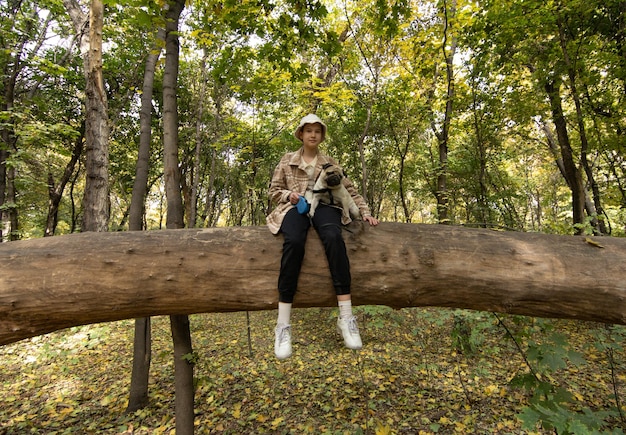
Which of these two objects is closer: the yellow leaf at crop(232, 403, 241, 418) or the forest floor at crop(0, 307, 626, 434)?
the forest floor at crop(0, 307, 626, 434)

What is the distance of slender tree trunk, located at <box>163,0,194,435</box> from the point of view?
306 cm

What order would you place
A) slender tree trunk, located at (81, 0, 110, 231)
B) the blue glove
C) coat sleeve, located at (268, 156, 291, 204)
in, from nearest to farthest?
the blue glove, coat sleeve, located at (268, 156, 291, 204), slender tree trunk, located at (81, 0, 110, 231)

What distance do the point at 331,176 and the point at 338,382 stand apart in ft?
14.0

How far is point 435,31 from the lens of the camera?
6242 millimetres

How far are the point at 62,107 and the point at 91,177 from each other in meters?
7.59

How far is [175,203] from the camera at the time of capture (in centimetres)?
323

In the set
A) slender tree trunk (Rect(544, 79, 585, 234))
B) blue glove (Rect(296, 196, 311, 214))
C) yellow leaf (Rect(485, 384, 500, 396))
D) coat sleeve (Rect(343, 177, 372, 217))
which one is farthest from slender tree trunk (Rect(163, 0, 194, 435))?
slender tree trunk (Rect(544, 79, 585, 234))

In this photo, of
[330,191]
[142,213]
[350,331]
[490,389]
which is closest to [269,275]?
[350,331]

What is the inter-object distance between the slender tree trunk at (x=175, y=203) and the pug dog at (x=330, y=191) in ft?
4.87

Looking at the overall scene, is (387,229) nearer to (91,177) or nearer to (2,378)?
(91,177)

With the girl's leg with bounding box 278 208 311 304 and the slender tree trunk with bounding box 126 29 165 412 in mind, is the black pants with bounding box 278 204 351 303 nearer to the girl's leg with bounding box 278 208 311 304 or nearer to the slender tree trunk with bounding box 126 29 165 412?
the girl's leg with bounding box 278 208 311 304

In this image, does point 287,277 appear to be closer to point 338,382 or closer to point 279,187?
point 279,187

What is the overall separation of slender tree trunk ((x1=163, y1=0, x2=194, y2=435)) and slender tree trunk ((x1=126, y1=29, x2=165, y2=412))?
29cm

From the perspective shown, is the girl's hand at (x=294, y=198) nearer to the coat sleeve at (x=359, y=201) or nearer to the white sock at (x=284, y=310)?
the coat sleeve at (x=359, y=201)
